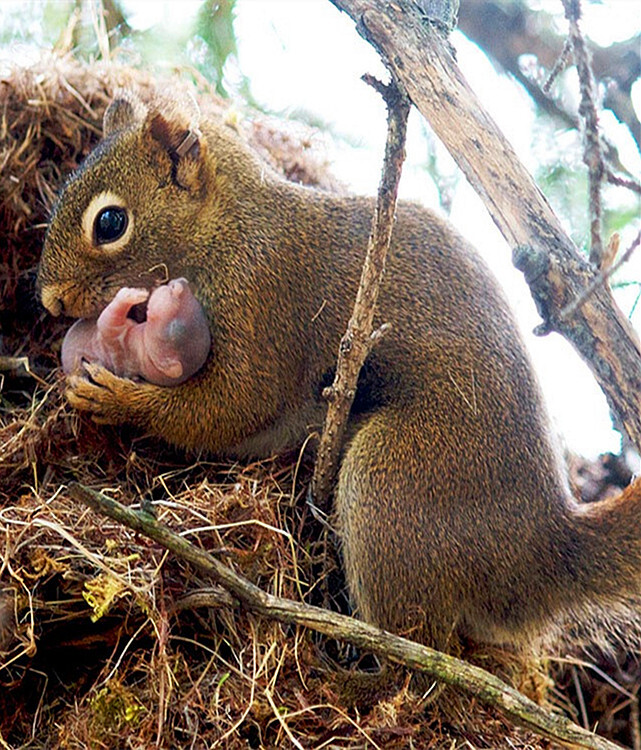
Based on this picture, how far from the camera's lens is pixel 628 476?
3.34 meters

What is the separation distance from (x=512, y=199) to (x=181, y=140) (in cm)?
128

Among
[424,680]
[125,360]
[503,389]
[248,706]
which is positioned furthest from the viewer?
[125,360]

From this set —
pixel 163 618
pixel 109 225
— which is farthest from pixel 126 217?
pixel 163 618

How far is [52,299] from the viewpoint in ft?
9.60

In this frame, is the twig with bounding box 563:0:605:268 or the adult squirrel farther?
the adult squirrel

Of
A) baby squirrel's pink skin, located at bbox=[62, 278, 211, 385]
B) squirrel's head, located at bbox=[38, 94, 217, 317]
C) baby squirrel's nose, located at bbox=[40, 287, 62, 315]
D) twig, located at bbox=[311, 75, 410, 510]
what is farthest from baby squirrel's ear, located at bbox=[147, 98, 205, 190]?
twig, located at bbox=[311, 75, 410, 510]

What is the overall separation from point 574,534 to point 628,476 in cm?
88

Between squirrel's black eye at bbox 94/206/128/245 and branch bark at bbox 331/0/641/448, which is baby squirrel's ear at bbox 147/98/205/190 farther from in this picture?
branch bark at bbox 331/0/641/448

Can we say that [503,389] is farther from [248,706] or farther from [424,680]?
[248,706]

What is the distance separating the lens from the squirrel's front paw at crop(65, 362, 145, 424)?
9.21ft

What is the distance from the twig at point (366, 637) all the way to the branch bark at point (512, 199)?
58 cm

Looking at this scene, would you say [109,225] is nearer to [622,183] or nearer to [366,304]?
[366,304]

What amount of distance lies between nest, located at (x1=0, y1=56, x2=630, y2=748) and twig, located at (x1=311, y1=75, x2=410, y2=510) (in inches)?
7.8

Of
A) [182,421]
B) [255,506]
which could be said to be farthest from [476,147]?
[182,421]
